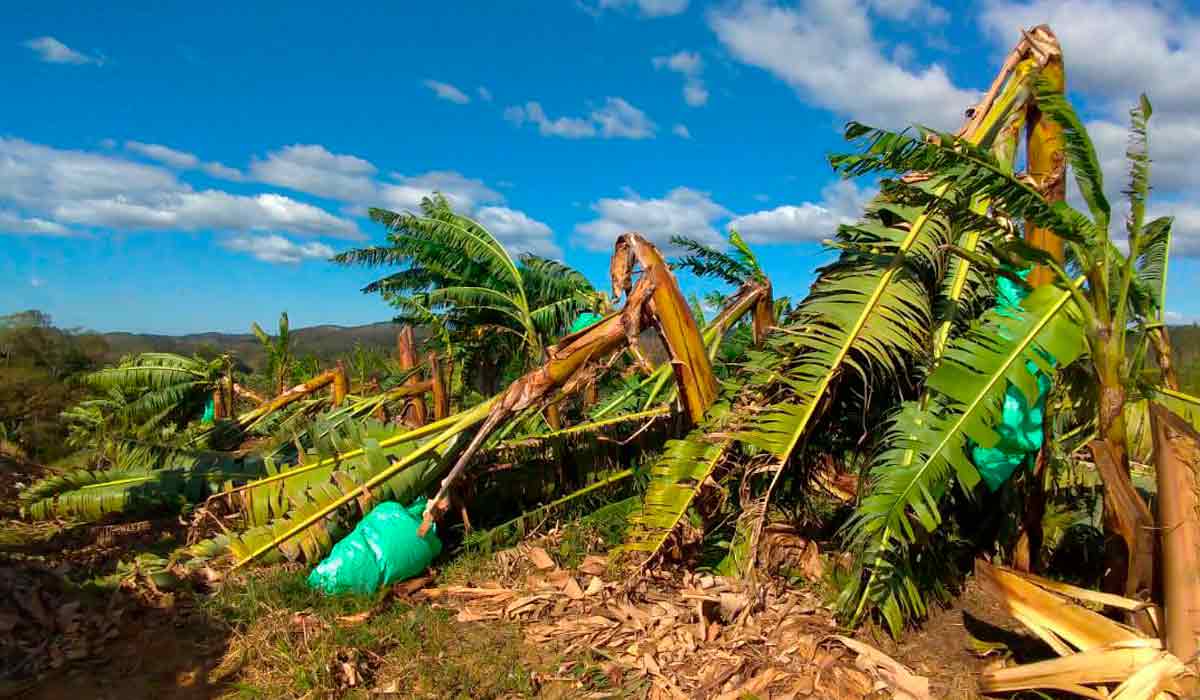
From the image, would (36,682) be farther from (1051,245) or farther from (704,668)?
(1051,245)

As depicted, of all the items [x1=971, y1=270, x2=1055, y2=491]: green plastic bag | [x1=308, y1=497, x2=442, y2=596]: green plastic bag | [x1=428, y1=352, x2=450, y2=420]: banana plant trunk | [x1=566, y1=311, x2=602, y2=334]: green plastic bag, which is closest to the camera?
[x1=971, y1=270, x2=1055, y2=491]: green plastic bag

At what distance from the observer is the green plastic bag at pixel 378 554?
4.76 metres

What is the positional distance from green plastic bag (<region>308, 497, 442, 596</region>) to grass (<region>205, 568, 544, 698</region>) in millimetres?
118

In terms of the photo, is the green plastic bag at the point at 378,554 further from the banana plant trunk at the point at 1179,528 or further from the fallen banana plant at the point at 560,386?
the banana plant trunk at the point at 1179,528

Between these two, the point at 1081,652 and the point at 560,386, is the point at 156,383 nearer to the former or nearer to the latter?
the point at 560,386

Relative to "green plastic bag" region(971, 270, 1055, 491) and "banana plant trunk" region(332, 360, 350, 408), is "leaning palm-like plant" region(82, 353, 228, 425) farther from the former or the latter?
"green plastic bag" region(971, 270, 1055, 491)

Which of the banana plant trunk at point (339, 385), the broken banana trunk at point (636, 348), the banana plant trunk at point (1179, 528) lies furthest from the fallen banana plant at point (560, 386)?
the banana plant trunk at point (339, 385)

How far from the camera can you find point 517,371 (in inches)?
344

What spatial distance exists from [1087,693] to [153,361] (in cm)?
995

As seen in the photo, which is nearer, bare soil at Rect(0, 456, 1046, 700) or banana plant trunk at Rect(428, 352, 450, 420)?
bare soil at Rect(0, 456, 1046, 700)

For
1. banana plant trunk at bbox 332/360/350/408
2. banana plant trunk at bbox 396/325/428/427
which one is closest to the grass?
banana plant trunk at bbox 396/325/428/427

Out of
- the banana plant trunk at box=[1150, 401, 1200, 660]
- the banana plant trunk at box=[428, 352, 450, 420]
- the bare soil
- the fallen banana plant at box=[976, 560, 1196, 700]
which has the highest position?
the banana plant trunk at box=[428, 352, 450, 420]

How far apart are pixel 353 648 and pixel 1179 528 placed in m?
4.19

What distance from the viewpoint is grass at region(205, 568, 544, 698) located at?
3766 mm
